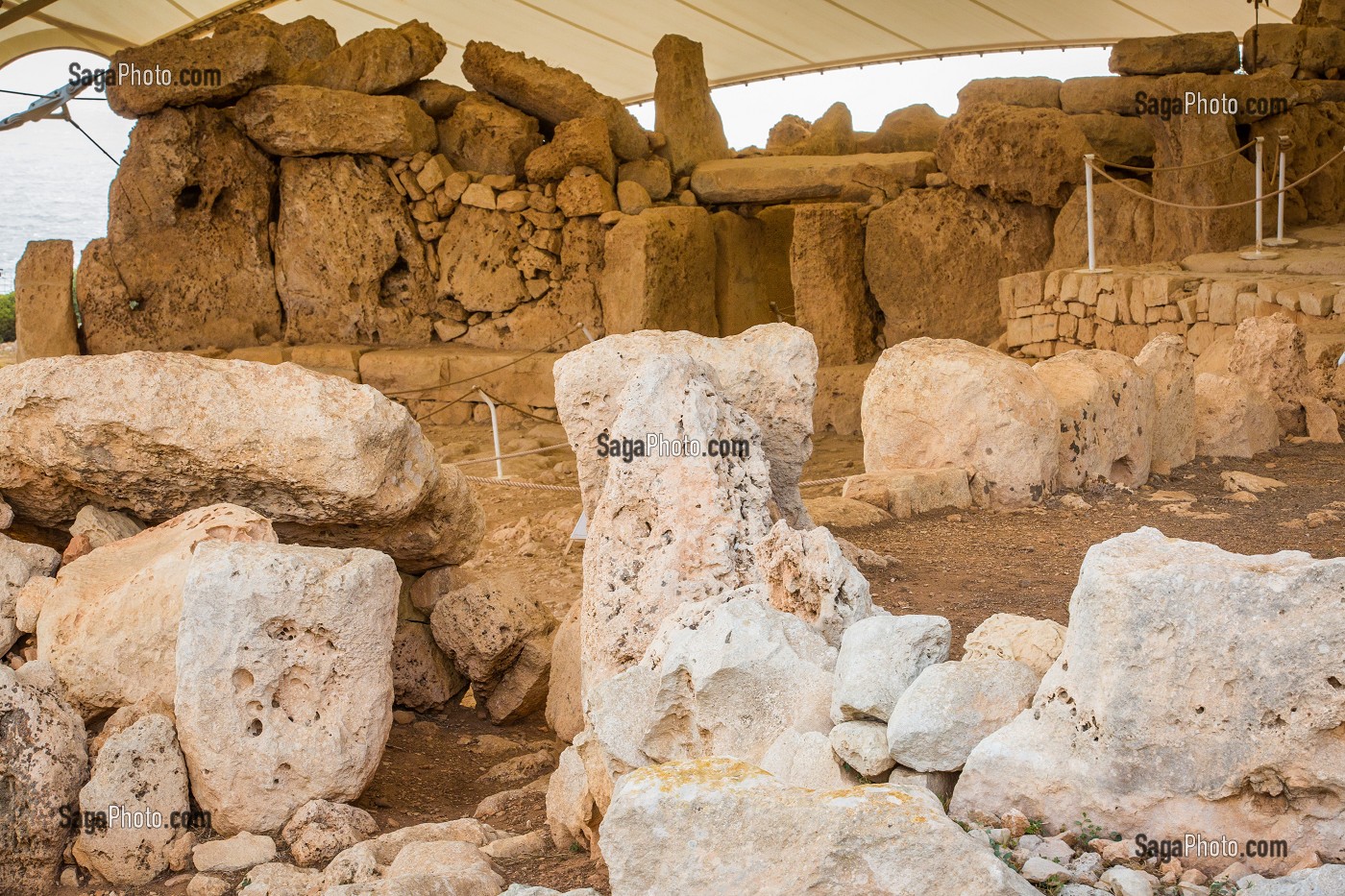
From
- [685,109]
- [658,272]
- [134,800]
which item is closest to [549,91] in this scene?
[685,109]

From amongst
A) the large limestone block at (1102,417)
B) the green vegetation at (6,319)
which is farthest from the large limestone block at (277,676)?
the green vegetation at (6,319)

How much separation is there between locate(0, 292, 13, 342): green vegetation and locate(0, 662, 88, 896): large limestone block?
553 inches

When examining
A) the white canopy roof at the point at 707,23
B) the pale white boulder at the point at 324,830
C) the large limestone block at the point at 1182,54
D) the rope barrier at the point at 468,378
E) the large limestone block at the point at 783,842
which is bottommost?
the pale white boulder at the point at 324,830

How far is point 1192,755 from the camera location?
2559mm

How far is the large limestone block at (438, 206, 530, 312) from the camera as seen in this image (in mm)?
12539

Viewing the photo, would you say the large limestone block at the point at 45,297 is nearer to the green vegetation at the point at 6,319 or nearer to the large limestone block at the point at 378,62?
the large limestone block at the point at 378,62

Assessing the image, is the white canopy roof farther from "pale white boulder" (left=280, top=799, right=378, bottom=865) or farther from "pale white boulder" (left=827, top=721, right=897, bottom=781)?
"pale white boulder" (left=827, top=721, right=897, bottom=781)

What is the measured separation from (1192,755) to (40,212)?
17.0 m

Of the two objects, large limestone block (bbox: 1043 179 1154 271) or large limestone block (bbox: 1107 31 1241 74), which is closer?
large limestone block (bbox: 1043 179 1154 271)

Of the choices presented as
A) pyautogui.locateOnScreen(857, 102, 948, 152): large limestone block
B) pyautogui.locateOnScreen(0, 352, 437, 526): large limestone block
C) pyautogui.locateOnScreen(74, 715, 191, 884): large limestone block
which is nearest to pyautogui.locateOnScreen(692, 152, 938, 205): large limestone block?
pyautogui.locateOnScreen(857, 102, 948, 152): large limestone block

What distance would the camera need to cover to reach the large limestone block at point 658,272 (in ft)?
38.2

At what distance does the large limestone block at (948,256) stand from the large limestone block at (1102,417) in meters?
4.71

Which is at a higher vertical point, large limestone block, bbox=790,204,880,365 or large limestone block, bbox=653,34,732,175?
large limestone block, bbox=653,34,732,175

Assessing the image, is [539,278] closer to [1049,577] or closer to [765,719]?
[1049,577]
